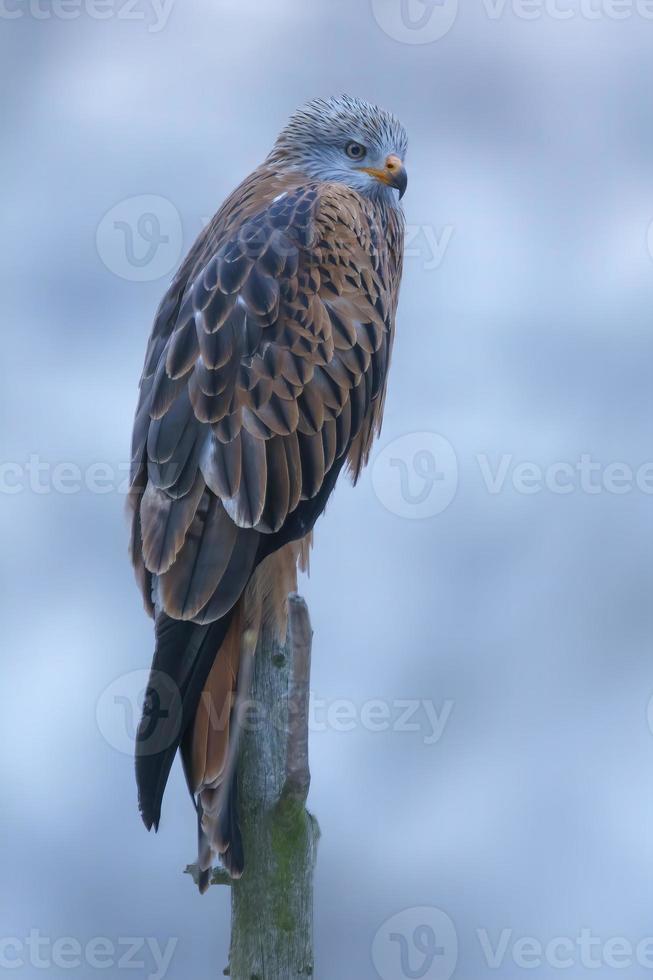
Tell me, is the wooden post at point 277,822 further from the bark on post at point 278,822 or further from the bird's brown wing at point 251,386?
the bird's brown wing at point 251,386

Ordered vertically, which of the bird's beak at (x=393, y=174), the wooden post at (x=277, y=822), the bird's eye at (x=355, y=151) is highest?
the bird's eye at (x=355, y=151)

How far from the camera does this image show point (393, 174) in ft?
18.2

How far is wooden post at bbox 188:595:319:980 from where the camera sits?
13.9ft

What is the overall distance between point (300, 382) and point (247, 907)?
6.86 feet

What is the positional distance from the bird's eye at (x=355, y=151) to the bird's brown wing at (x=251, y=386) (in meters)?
0.58

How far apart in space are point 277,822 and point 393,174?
10.3ft

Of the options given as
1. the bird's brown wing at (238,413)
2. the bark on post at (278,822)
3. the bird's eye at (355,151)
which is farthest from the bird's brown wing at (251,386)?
the bird's eye at (355,151)

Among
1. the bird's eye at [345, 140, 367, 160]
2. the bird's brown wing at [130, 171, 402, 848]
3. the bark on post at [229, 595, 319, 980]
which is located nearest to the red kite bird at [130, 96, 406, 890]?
the bird's brown wing at [130, 171, 402, 848]

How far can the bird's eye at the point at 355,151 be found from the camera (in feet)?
18.7

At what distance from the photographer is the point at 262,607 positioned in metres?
4.54

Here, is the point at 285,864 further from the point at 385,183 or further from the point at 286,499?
the point at 385,183

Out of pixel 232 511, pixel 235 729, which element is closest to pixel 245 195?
pixel 232 511

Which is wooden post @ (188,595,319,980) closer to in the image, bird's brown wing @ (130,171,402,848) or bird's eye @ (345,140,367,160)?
bird's brown wing @ (130,171,402,848)

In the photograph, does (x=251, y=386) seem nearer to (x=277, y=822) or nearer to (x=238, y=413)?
(x=238, y=413)
